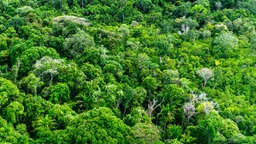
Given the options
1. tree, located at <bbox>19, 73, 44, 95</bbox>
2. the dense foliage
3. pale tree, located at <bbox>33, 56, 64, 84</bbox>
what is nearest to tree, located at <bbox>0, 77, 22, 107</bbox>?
the dense foliage

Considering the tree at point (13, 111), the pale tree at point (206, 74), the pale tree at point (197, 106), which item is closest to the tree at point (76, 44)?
the pale tree at point (206, 74)

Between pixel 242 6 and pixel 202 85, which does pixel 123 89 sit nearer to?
pixel 202 85

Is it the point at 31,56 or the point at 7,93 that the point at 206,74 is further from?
the point at 7,93

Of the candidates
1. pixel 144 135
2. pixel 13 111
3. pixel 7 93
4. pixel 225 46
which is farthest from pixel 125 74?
pixel 225 46

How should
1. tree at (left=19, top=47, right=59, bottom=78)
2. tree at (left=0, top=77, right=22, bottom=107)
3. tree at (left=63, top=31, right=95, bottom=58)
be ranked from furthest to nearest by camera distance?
tree at (left=63, top=31, right=95, bottom=58), tree at (left=19, top=47, right=59, bottom=78), tree at (left=0, top=77, right=22, bottom=107)

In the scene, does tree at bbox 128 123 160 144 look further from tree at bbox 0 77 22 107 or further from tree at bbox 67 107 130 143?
tree at bbox 0 77 22 107

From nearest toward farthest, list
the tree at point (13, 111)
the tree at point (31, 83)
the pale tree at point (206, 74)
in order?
the tree at point (13, 111) → the tree at point (31, 83) → the pale tree at point (206, 74)

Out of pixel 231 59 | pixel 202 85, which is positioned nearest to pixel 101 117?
pixel 202 85

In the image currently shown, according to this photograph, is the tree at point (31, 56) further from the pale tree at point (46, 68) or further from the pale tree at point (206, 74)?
the pale tree at point (206, 74)

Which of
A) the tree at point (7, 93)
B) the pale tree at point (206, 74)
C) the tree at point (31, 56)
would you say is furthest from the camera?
the pale tree at point (206, 74)

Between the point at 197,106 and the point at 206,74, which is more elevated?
the point at 206,74
